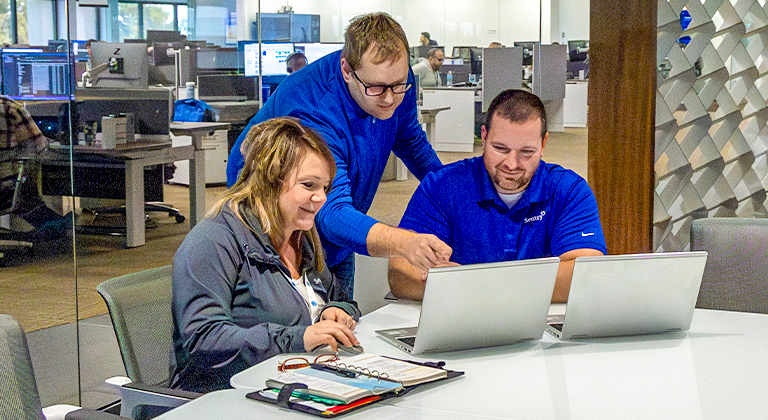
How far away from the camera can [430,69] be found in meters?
5.48

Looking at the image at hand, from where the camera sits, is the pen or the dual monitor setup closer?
the pen

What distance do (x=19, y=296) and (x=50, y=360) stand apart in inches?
11.9

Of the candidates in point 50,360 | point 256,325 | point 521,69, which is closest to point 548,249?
point 256,325

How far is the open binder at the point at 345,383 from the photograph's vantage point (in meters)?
1.39

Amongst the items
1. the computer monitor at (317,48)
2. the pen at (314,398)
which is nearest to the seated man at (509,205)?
the pen at (314,398)

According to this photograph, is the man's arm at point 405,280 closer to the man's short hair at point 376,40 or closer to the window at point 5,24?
the man's short hair at point 376,40

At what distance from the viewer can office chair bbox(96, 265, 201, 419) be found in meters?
1.89

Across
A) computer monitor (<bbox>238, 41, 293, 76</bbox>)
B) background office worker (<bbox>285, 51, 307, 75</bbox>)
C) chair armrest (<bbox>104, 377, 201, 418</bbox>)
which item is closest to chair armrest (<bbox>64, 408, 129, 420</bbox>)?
chair armrest (<bbox>104, 377, 201, 418</bbox>)

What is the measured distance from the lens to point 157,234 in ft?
14.1

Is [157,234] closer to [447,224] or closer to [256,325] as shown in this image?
[447,224]

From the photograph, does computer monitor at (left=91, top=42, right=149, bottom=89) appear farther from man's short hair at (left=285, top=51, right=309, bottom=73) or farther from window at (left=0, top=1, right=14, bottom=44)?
man's short hair at (left=285, top=51, right=309, bottom=73)

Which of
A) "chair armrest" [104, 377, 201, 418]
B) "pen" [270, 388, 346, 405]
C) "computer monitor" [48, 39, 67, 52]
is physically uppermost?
"computer monitor" [48, 39, 67, 52]

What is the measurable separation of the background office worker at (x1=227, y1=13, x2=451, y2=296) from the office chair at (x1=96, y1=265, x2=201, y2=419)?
0.44 m

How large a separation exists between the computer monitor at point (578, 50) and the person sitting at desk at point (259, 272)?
3095 millimetres
